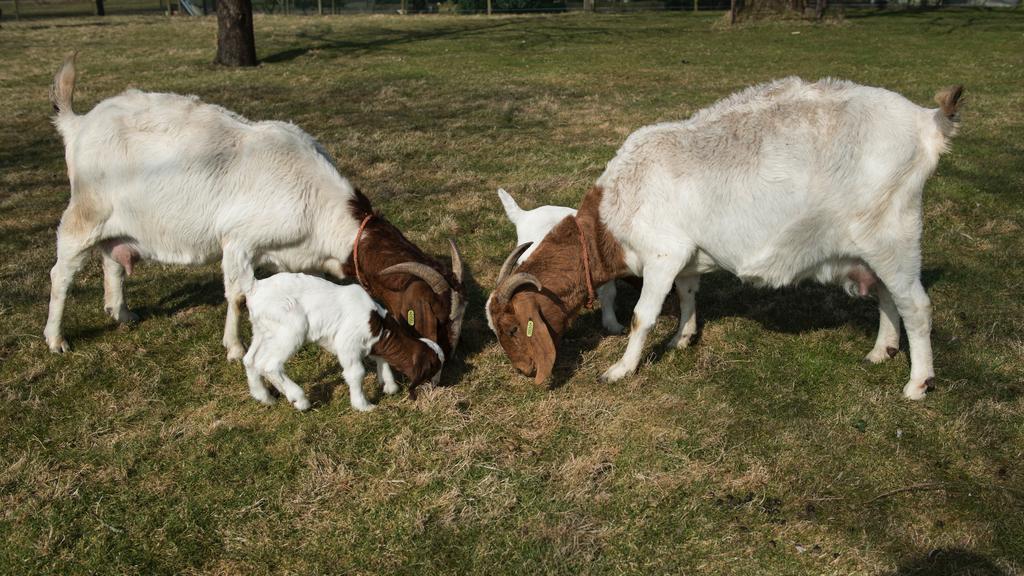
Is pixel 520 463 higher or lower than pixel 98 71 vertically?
lower

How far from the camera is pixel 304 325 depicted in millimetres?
5070

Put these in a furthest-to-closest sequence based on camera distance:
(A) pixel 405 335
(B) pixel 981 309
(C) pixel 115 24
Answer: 1. (C) pixel 115 24
2. (B) pixel 981 309
3. (A) pixel 405 335

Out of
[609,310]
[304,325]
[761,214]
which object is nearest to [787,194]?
[761,214]

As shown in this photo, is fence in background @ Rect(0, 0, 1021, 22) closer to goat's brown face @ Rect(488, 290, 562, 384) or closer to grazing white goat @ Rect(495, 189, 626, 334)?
grazing white goat @ Rect(495, 189, 626, 334)

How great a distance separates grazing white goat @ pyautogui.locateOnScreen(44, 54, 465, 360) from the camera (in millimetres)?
5914

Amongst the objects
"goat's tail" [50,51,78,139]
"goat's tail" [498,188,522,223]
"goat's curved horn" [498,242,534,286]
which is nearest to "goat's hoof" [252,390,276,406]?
"goat's curved horn" [498,242,534,286]

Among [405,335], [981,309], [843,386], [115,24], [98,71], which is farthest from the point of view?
[115,24]

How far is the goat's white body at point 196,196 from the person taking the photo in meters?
5.92

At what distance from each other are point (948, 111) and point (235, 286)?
4952 millimetres

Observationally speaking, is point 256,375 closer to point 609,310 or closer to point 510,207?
point 609,310

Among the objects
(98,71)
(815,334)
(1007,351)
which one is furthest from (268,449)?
(98,71)

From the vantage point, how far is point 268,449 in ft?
16.5

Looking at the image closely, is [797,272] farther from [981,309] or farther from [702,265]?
[981,309]

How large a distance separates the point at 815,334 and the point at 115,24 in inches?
1308
